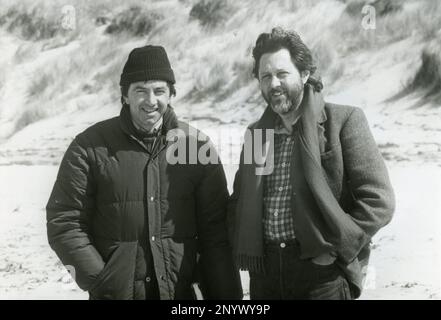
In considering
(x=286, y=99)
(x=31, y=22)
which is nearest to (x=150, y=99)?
(x=286, y=99)

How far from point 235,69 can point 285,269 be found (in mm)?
1558

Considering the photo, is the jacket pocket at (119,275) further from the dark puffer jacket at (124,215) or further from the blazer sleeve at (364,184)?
the blazer sleeve at (364,184)

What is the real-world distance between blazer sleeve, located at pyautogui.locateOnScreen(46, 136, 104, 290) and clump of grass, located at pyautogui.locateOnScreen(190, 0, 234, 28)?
1.37 meters

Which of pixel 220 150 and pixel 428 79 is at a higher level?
pixel 428 79

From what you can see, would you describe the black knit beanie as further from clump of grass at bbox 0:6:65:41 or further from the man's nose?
clump of grass at bbox 0:6:65:41

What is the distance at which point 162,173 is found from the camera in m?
2.36

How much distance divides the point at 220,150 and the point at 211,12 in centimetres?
82

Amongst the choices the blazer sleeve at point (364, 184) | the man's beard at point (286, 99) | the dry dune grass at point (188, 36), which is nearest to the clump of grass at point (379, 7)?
the dry dune grass at point (188, 36)

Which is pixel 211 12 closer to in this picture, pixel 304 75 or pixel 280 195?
pixel 304 75

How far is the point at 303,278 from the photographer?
2.21 m

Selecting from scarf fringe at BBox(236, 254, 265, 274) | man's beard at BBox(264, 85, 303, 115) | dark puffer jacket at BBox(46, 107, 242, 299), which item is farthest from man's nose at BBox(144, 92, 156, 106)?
scarf fringe at BBox(236, 254, 265, 274)

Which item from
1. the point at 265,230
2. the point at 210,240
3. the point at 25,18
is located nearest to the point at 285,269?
the point at 265,230

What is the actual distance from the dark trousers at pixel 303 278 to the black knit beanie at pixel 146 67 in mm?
855
